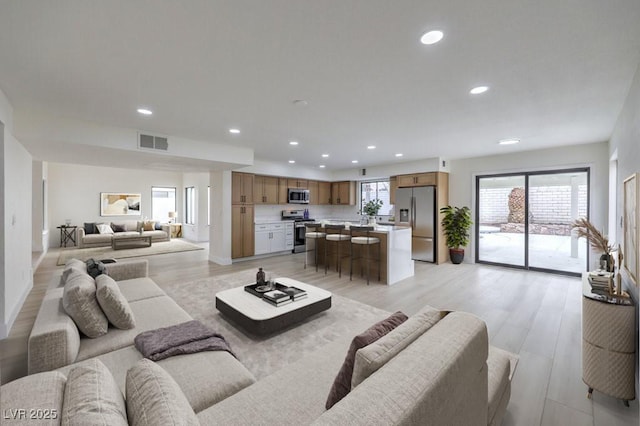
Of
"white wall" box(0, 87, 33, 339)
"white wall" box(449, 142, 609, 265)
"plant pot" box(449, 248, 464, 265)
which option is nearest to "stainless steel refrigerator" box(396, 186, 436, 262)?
"plant pot" box(449, 248, 464, 265)

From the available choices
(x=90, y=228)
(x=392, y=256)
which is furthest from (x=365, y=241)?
(x=90, y=228)

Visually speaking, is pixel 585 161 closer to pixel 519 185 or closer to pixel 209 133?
pixel 519 185

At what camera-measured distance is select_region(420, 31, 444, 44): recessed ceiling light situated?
187 centimetres

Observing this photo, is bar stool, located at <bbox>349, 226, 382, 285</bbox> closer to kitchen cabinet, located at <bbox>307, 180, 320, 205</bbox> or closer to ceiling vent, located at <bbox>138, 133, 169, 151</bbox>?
ceiling vent, located at <bbox>138, 133, 169, 151</bbox>

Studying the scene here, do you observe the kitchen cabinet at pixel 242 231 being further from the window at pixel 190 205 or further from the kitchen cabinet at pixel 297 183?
the window at pixel 190 205

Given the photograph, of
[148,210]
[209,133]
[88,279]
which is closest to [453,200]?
[209,133]

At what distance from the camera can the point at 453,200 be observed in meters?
6.79

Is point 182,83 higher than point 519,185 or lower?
higher

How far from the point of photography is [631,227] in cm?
220

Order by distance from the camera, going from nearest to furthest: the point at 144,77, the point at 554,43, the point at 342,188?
the point at 554,43, the point at 144,77, the point at 342,188

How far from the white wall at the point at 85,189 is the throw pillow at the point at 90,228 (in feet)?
1.89

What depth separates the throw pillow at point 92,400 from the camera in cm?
81

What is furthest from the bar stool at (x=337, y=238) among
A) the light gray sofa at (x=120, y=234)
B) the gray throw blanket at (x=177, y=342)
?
the light gray sofa at (x=120, y=234)

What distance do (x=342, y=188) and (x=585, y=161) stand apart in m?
5.72
